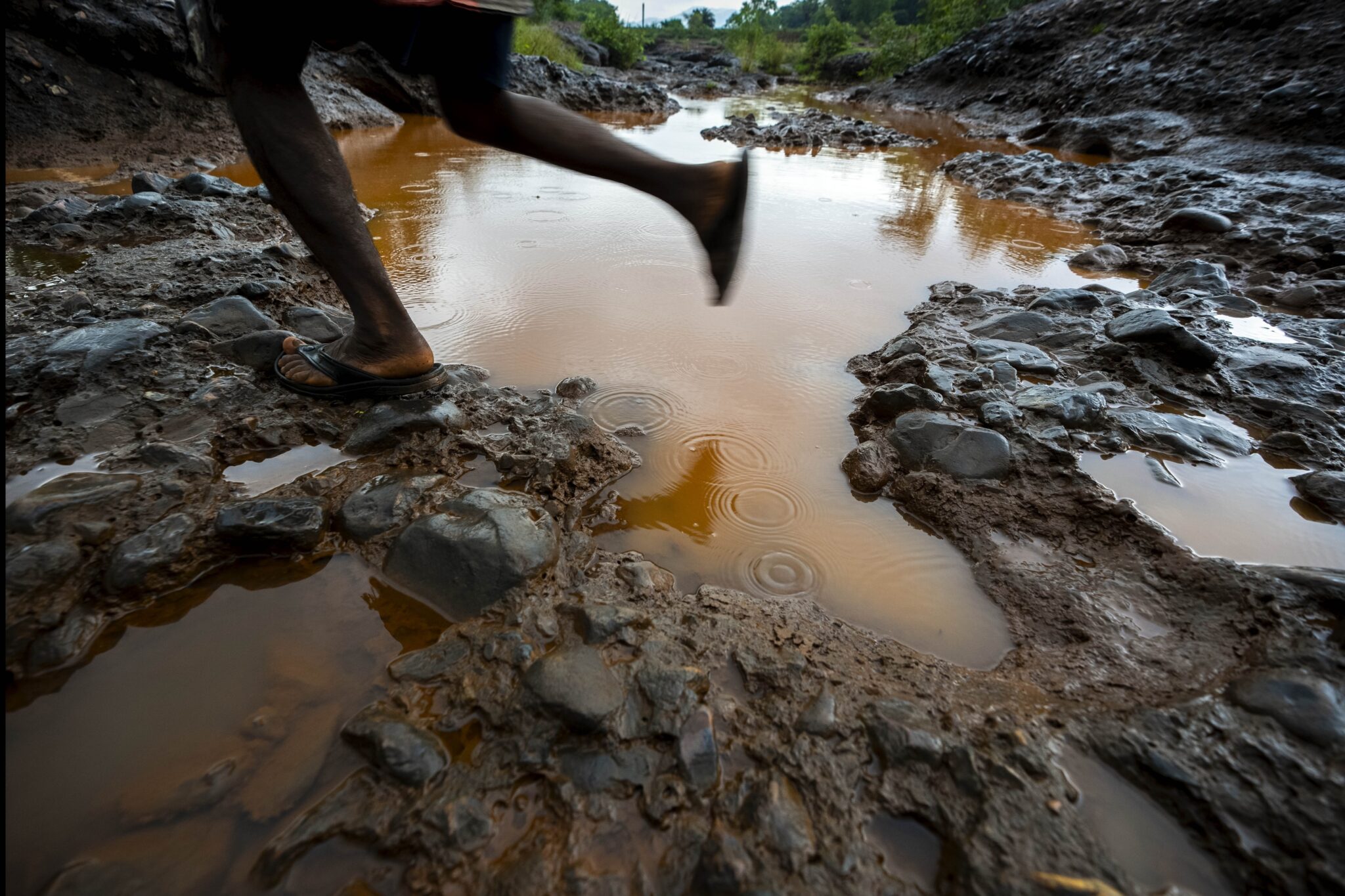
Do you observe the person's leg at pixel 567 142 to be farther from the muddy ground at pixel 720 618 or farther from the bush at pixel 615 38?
the bush at pixel 615 38

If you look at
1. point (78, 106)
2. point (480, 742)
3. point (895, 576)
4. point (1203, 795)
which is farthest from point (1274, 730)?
point (78, 106)

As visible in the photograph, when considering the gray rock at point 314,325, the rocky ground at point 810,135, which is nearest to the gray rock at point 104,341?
the gray rock at point 314,325

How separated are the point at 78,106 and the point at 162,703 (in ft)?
18.0

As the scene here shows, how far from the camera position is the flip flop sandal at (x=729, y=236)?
4.93 ft

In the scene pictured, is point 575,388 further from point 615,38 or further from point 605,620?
point 615,38

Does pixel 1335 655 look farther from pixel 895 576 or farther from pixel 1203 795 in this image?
pixel 895 576

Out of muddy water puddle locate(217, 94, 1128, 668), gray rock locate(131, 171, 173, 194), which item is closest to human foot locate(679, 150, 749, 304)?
muddy water puddle locate(217, 94, 1128, 668)

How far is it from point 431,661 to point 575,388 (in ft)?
3.22

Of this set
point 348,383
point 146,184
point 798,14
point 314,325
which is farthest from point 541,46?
point 798,14

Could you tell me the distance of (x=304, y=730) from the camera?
0.88 meters

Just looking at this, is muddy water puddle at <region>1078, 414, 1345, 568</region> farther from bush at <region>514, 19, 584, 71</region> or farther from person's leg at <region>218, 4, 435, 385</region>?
bush at <region>514, 19, 584, 71</region>

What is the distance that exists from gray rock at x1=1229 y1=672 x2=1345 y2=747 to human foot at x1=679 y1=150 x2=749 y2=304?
1.34 metres

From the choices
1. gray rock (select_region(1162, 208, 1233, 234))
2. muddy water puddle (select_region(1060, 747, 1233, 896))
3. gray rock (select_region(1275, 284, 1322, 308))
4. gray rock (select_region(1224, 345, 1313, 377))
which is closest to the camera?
muddy water puddle (select_region(1060, 747, 1233, 896))

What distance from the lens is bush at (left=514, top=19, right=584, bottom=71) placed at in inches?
492
